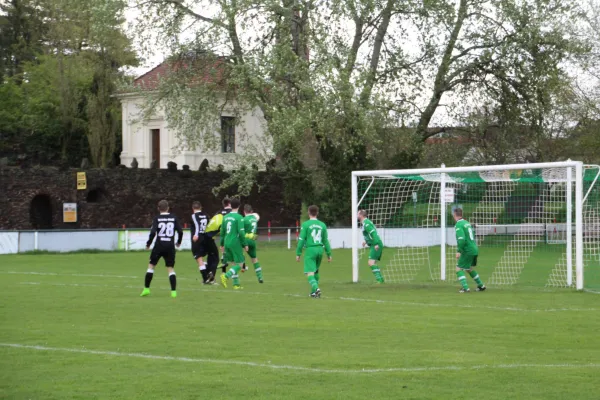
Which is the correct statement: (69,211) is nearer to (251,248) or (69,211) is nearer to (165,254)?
(251,248)

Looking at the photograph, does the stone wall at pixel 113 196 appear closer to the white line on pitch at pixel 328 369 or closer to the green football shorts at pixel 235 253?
the green football shorts at pixel 235 253

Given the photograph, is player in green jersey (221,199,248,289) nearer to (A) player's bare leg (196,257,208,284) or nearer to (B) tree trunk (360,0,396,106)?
(A) player's bare leg (196,257,208,284)

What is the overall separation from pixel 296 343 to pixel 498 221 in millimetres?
20322

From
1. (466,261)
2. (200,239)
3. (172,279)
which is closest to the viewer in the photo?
(172,279)

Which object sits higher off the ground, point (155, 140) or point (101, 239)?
point (155, 140)

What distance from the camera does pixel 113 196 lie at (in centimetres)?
5225

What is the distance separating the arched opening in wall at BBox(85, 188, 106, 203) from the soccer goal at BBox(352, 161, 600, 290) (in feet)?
60.0

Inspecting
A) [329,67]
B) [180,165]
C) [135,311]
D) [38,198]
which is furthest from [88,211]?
[135,311]

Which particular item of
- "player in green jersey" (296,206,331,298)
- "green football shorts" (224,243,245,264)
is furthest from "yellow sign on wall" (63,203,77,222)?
"player in green jersey" (296,206,331,298)

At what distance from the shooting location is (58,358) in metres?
11.2

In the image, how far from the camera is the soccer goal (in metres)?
23.6

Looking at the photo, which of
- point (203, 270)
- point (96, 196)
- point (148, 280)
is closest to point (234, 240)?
point (203, 270)

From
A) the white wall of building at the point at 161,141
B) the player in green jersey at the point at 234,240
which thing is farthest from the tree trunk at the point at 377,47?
the player in green jersey at the point at 234,240

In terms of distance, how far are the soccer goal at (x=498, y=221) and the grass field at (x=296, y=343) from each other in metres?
2.91
